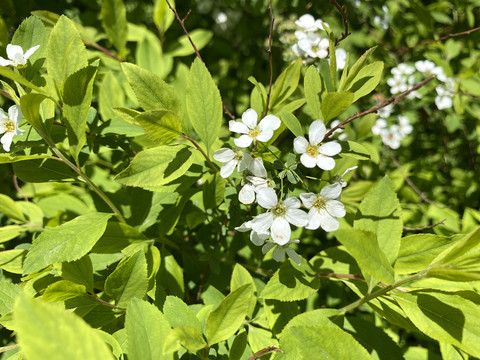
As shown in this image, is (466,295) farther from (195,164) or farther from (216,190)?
(195,164)

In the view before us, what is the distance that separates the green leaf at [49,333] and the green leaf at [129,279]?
340 mm

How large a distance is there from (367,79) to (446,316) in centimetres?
62

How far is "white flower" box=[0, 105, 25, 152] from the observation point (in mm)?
930

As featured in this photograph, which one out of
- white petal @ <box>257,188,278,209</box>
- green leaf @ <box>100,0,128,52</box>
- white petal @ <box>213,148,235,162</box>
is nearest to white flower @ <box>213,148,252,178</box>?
white petal @ <box>213,148,235,162</box>

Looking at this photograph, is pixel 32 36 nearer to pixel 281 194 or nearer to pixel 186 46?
pixel 281 194

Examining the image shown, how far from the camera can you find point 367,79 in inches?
39.1

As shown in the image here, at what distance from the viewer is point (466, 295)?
2.88ft

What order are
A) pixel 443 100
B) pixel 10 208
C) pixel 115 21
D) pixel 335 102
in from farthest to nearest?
1. pixel 443 100
2. pixel 115 21
3. pixel 10 208
4. pixel 335 102

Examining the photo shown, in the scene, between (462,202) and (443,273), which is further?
(462,202)

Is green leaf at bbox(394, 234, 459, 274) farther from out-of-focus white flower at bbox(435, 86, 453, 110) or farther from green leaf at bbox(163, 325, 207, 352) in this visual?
out-of-focus white flower at bbox(435, 86, 453, 110)

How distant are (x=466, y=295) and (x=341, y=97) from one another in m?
0.56

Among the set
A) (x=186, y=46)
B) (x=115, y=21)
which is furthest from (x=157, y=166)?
(x=186, y=46)

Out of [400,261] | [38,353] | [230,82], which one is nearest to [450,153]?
[230,82]

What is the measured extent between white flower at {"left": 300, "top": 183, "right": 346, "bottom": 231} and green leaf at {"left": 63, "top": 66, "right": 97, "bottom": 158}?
0.60 meters
